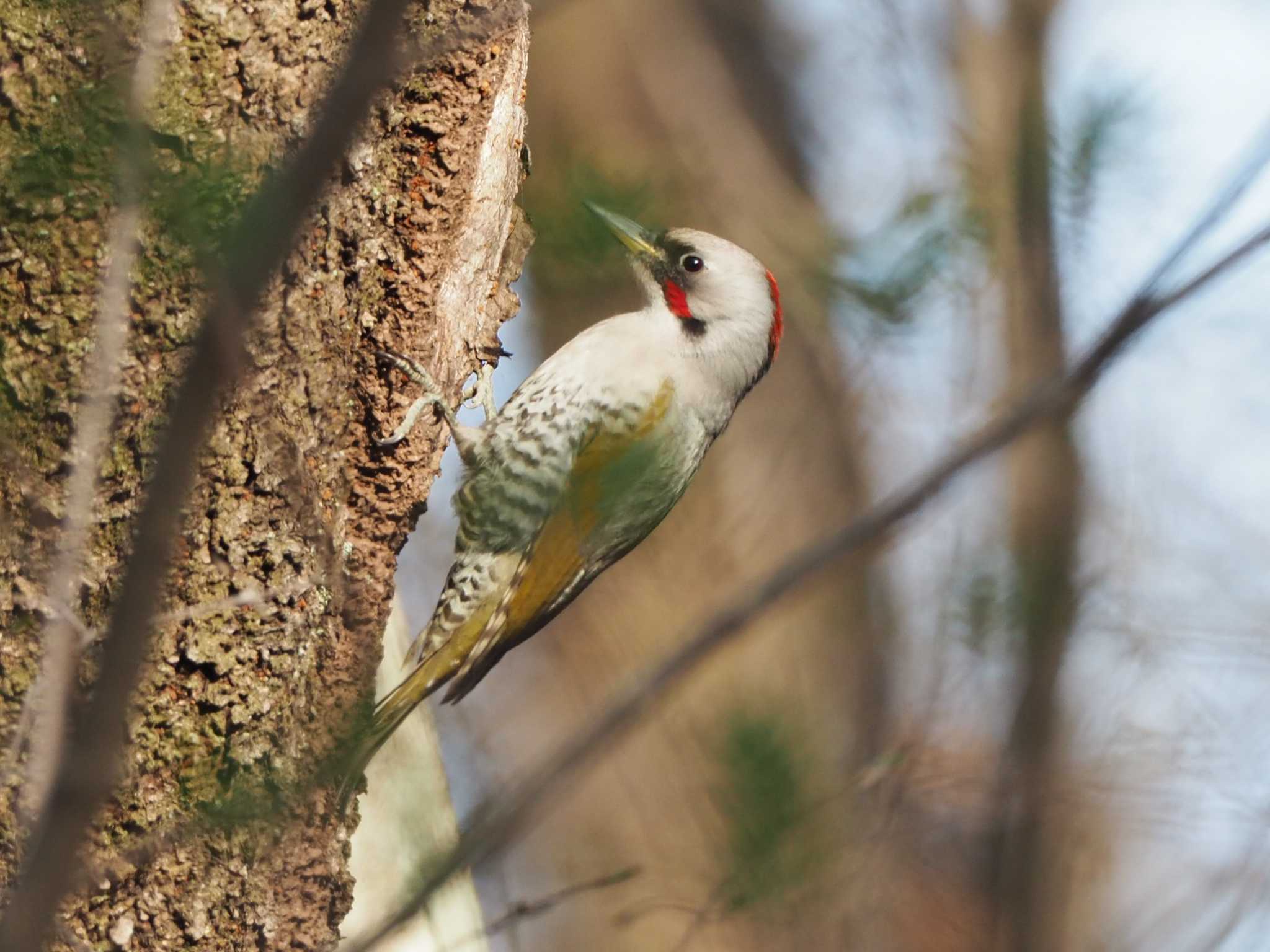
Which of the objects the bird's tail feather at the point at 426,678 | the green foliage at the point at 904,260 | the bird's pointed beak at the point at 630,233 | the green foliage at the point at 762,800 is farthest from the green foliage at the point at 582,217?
the bird's tail feather at the point at 426,678

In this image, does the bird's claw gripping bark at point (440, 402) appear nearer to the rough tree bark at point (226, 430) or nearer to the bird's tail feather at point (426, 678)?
the rough tree bark at point (226, 430)

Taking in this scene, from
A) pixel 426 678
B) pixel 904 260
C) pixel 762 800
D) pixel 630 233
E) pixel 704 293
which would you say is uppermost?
pixel 704 293

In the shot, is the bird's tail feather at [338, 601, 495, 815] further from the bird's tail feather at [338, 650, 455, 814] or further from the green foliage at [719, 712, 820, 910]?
the green foliage at [719, 712, 820, 910]

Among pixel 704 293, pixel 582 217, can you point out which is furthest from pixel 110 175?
pixel 704 293

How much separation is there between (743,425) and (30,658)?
5.20 metres

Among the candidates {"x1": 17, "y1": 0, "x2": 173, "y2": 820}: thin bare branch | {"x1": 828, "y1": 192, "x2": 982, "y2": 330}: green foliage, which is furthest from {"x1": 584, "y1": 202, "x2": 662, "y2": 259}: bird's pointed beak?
{"x1": 17, "y1": 0, "x2": 173, "y2": 820}: thin bare branch

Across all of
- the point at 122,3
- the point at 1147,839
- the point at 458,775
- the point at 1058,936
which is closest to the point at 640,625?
the point at 458,775

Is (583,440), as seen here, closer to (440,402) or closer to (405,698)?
(440,402)

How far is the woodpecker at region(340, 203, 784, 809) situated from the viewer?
3.61 metres

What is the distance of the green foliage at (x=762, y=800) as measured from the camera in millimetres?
1565

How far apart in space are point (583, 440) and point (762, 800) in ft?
7.31

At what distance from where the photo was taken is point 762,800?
1.56 meters

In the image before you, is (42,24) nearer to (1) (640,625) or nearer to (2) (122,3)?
(2) (122,3)

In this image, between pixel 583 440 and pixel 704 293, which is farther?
pixel 704 293
